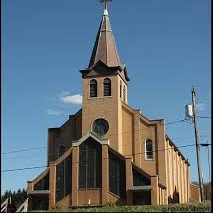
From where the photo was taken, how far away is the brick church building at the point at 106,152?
4144 cm

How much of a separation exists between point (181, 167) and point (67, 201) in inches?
904

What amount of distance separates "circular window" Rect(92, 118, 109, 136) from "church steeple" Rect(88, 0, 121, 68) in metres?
6.18

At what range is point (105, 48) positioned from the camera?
50719 mm

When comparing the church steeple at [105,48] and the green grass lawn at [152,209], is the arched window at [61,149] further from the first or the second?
the green grass lawn at [152,209]

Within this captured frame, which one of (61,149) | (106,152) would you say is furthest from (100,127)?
(106,152)

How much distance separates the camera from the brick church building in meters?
41.4

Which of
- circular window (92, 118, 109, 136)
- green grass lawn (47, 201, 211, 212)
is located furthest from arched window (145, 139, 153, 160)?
green grass lawn (47, 201, 211, 212)

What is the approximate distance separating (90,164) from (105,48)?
14.1 metres

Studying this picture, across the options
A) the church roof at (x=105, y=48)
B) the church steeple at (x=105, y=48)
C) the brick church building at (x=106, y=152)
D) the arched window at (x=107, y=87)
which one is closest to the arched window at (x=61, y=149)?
the brick church building at (x=106, y=152)

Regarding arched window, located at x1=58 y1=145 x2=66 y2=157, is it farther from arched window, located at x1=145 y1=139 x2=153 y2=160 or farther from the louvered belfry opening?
arched window, located at x1=145 y1=139 x2=153 y2=160

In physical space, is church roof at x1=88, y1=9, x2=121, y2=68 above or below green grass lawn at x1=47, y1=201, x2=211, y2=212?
above

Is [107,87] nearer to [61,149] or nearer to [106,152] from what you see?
[61,149]

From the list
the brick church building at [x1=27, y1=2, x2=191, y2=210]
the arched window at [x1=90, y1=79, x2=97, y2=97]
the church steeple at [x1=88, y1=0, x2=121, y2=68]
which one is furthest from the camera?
the church steeple at [x1=88, y1=0, x2=121, y2=68]

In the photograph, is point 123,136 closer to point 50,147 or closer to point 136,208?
point 50,147
